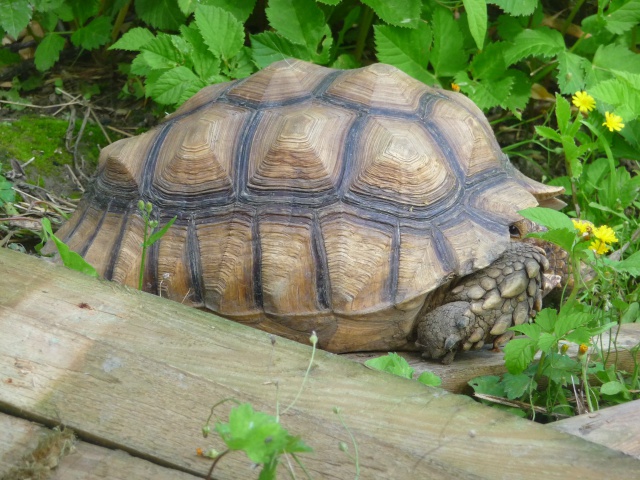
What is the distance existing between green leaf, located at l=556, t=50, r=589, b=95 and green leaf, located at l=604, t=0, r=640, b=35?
0.71 ft

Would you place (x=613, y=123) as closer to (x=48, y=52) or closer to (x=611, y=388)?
(x=611, y=388)

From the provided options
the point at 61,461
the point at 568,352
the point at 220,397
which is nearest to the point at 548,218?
the point at 568,352

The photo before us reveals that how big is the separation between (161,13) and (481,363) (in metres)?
2.62

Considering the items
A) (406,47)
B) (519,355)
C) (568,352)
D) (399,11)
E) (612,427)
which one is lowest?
(568,352)

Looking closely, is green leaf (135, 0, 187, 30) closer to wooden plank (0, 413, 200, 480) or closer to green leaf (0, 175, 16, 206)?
green leaf (0, 175, 16, 206)

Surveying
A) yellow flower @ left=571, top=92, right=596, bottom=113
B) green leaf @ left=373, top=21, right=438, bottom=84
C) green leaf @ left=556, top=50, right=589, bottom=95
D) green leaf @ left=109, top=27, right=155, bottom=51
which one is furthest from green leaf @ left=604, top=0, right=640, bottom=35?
green leaf @ left=109, top=27, right=155, bottom=51

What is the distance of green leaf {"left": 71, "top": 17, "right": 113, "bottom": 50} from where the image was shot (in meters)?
4.48

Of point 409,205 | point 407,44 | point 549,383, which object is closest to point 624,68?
point 407,44

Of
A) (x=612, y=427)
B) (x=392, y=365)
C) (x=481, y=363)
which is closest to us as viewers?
(x=612, y=427)

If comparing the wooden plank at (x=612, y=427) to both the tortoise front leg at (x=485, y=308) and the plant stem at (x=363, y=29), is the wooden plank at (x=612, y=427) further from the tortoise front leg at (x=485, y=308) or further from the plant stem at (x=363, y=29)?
the plant stem at (x=363, y=29)

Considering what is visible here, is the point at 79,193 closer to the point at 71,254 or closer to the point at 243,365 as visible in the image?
the point at 71,254

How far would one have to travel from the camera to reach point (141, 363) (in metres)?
1.78

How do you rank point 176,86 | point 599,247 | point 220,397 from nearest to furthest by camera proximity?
point 220,397
point 599,247
point 176,86

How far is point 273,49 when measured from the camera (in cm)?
405
